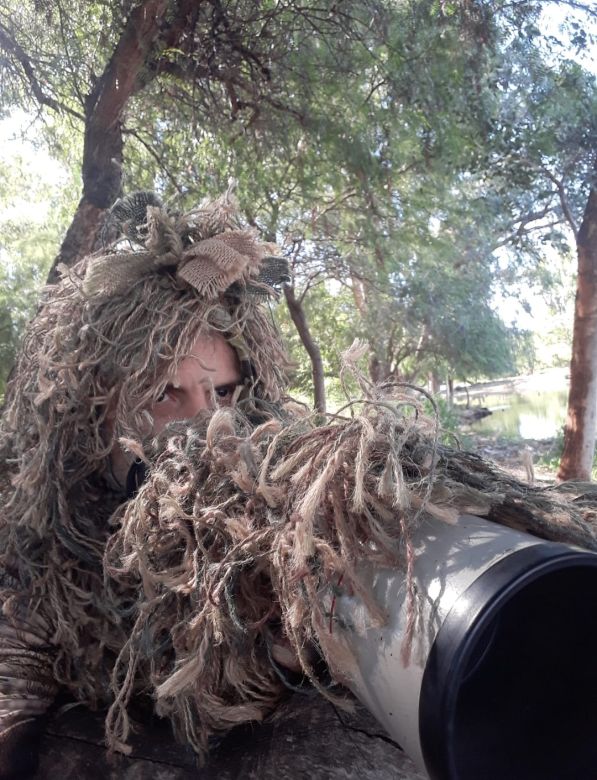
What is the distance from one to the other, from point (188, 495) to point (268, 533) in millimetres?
153

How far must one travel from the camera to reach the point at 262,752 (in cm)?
94

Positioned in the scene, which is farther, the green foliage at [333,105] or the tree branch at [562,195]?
the tree branch at [562,195]

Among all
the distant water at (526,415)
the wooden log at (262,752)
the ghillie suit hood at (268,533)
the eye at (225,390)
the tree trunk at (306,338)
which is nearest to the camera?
the ghillie suit hood at (268,533)

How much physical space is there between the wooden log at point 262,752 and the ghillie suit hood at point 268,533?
43 mm

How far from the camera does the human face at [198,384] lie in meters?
1.24

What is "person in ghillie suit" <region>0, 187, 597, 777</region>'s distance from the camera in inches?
28.9

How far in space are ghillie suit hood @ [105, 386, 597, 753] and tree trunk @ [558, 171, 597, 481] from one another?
537 centimetres

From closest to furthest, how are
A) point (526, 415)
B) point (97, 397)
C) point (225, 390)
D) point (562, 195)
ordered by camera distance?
point (97, 397), point (225, 390), point (562, 195), point (526, 415)

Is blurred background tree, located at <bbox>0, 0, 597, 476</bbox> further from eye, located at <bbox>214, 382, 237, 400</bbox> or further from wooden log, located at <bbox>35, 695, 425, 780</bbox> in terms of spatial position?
wooden log, located at <bbox>35, 695, 425, 780</bbox>

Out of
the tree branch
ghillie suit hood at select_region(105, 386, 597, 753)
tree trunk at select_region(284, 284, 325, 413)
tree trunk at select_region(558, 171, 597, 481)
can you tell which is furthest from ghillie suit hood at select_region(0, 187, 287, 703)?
tree trunk at select_region(284, 284, 325, 413)

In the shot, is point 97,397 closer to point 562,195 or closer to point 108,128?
point 108,128

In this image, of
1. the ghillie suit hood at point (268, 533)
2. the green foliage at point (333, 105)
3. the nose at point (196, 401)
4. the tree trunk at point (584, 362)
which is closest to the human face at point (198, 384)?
the nose at point (196, 401)

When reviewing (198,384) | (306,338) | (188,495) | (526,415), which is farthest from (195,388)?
(526,415)

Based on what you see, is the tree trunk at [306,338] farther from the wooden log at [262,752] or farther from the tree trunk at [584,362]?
the wooden log at [262,752]
